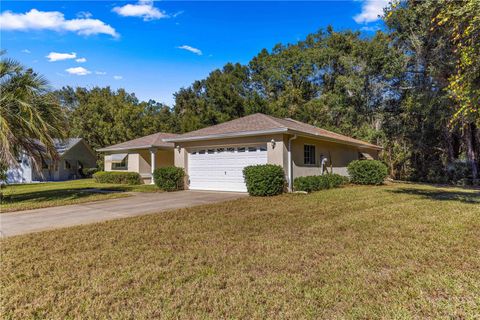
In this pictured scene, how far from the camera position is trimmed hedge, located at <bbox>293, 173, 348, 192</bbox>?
13.0m

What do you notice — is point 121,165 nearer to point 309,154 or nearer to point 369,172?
point 309,154

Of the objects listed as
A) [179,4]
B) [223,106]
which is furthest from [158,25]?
[223,106]

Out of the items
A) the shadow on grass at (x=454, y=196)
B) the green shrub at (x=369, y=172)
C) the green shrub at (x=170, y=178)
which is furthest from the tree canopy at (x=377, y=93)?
the green shrub at (x=170, y=178)

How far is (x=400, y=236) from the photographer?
18.6 feet

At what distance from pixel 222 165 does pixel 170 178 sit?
303 cm

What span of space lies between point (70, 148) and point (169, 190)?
63.8ft

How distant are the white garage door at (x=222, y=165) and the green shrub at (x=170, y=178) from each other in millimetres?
619

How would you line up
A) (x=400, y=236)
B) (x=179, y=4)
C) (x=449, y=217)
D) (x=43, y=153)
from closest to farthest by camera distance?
(x=400, y=236)
(x=449, y=217)
(x=43, y=153)
(x=179, y=4)

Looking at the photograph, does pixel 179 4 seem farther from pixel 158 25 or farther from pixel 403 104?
pixel 403 104

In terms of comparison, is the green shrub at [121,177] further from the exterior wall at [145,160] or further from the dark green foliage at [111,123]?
the dark green foliage at [111,123]

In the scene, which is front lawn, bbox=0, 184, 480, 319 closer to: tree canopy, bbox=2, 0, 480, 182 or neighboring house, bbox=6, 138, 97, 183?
tree canopy, bbox=2, 0, 480, 182

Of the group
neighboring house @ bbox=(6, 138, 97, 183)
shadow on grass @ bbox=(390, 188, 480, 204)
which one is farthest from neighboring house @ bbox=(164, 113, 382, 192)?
neighboring house @ bbox=(6, 138, 97, 183)

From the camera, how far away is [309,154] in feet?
49.5

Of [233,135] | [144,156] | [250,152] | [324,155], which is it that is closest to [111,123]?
[144,156]
